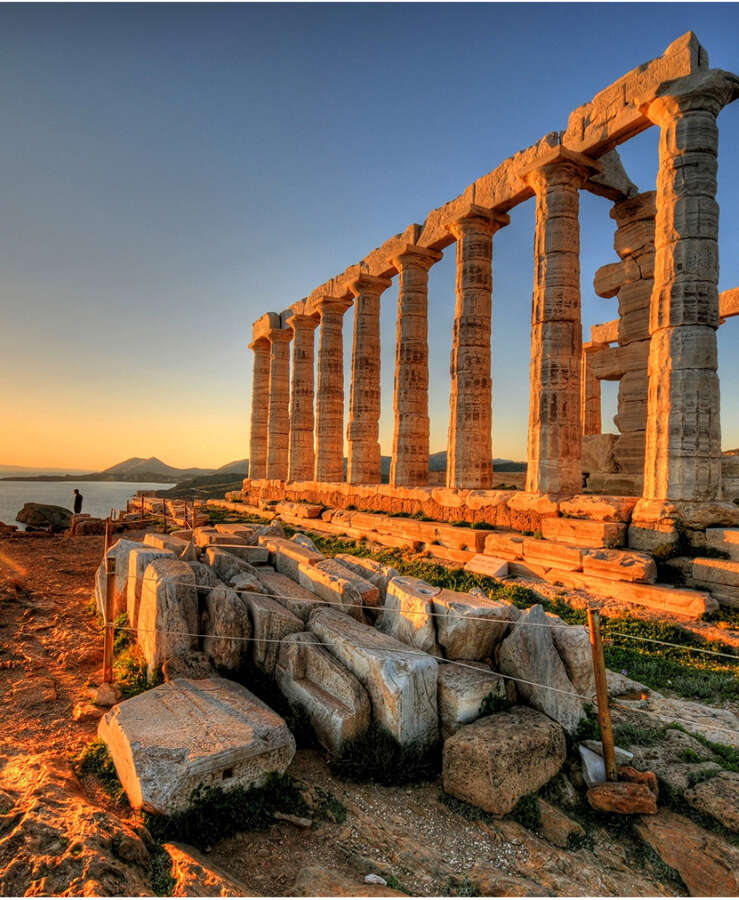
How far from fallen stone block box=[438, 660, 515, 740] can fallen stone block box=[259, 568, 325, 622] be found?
75.1 inches

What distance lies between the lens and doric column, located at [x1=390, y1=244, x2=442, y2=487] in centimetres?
1886

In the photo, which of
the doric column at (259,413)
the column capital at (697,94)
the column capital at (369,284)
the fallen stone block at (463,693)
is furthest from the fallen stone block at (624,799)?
the doric column at (259,413)

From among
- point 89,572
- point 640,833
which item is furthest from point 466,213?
point 640,833

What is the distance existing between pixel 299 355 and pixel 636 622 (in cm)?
2171

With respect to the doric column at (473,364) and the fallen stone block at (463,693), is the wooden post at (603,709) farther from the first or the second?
the doric column at (473,364)

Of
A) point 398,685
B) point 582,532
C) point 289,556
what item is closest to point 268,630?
point 398,685

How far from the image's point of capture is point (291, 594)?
688 centimetres

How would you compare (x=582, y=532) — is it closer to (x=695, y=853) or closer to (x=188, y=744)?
(x=695, y=853)

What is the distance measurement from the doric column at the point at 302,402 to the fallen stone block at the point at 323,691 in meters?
21.0

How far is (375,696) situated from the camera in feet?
15.9

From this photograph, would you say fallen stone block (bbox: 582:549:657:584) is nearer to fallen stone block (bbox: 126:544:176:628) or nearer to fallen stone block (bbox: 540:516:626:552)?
fallen stone block (bbox: 540:516:626:552)

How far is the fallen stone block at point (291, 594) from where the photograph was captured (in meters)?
6.32

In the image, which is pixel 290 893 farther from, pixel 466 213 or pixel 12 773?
pixel 466 213

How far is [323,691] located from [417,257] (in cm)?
1709
